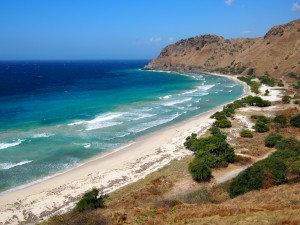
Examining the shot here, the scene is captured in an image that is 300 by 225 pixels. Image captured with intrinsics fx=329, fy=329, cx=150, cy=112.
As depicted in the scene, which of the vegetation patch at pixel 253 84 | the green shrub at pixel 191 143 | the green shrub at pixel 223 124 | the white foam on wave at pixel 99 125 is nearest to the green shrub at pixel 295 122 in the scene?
the green shrub at pixel 223 124

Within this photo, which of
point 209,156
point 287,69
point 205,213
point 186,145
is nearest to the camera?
point 205,213

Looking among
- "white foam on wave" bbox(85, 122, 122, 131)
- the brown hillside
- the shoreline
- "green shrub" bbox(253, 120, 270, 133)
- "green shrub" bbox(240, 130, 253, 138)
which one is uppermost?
the brown hillside

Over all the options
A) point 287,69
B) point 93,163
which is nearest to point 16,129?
point 93,163

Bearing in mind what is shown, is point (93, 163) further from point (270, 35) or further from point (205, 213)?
point (270, 35)

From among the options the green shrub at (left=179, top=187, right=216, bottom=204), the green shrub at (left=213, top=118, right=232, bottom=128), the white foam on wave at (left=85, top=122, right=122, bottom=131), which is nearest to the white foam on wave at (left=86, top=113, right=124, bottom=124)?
the white foam on wave at (left=85, top=122, right=122, bottom=131)

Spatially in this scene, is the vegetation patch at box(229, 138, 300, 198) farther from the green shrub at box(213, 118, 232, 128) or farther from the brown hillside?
the brown hillside

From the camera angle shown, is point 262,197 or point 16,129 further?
point 16,129
